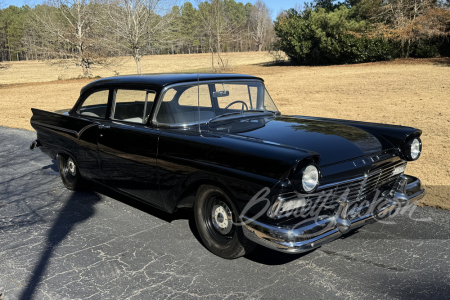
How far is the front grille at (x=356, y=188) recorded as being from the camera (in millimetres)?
3227

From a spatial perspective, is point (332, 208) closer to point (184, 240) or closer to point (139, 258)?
point (184, 240)

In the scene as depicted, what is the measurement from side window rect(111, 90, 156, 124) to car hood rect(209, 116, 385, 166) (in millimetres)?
782

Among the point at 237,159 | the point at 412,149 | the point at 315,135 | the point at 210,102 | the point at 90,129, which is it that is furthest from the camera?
the point at 90,129

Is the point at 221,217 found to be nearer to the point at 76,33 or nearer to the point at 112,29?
the point at 112,29

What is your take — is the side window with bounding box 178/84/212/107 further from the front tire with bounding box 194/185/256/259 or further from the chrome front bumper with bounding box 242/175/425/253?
the chrome front bumper with bounding box 242/175/425/253

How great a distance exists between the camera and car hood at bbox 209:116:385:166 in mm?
3447

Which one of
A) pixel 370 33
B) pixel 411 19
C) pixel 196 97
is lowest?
pixel 196 97

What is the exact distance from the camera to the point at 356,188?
3463 mm

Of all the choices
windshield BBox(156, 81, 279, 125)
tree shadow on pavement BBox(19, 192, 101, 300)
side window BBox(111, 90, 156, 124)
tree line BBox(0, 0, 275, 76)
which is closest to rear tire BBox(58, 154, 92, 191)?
tree shadow on pavement BBox(19, 192, 101, 300)

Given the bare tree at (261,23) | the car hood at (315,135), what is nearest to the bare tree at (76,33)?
the car hood at (315,135)

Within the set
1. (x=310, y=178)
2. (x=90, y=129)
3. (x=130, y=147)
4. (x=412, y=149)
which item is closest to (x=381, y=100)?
(x=412, y=149)

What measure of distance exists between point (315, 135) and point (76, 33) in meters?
30.3

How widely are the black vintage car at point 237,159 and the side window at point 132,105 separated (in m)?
0.01

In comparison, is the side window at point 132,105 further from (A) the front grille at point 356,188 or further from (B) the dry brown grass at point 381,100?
(B) the dry brown grass at point 381,100
